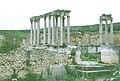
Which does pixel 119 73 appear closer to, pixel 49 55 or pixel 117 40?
pixel 49 55

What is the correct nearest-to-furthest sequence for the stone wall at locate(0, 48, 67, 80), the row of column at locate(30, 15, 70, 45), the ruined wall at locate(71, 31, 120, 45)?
the stone wall at locate(0, 48, 67, 80)
the row of column at locate(30, 15, 70, 45)
the ruined wall at locate(71, 31, 120, 45)

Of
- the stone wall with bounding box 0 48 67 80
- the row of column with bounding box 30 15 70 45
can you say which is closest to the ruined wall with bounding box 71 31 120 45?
the row of column with bounding box 30 15 70 45

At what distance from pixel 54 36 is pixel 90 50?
5.31m

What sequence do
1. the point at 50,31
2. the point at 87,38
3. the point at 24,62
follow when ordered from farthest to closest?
the point at 87,38 < the point at 50,31 < the point at 24,62

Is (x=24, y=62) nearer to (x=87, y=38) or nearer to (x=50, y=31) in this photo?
(x=50, y=31)

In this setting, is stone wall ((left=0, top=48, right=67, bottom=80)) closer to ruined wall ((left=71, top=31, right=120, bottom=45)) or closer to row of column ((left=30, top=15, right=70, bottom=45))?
row of column ((left=30, top=15, right=70, bottom=45))

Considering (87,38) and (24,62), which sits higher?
(87,38)

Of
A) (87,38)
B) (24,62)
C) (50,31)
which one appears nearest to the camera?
(24,62)

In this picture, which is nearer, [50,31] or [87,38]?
[50,31]

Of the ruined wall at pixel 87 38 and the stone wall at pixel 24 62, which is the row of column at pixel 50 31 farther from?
the stone wall at pixel 24 62

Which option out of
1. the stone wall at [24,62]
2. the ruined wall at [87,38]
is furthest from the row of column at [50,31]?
the stone wall at [24,62]

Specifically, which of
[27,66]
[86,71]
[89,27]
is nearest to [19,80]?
[27,66]

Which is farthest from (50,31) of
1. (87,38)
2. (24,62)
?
(24,62)

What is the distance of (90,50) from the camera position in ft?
117
